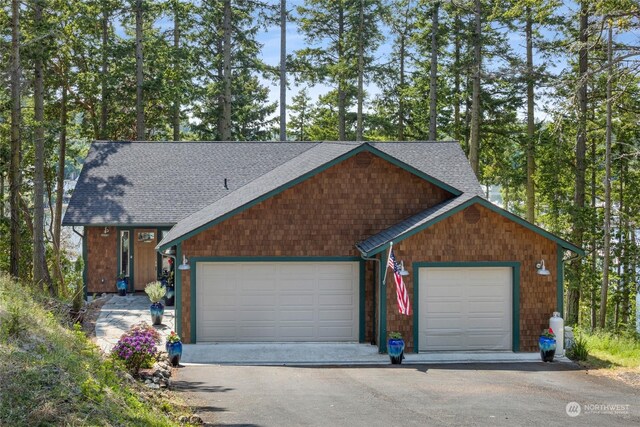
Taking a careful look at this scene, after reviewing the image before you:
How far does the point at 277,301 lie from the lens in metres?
15.9

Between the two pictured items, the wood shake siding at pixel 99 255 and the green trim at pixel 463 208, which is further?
the wood shake siding at pixel 99 255

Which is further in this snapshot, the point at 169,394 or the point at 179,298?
the point at 179,298

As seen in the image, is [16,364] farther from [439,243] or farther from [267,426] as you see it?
[439,243]

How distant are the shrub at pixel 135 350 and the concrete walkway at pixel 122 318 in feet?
9.10

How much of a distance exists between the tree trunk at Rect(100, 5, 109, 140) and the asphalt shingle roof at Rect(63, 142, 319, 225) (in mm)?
7206

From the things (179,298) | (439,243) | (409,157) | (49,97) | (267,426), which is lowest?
(267,426)

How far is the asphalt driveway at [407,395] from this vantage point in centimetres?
935

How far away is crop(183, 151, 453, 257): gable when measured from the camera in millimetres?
15711

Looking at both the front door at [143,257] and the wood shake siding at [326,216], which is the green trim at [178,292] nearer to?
the wood shake siding at [326,216]

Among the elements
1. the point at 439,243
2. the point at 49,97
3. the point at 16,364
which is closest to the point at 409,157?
the point at 439,243

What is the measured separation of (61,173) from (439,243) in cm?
2383

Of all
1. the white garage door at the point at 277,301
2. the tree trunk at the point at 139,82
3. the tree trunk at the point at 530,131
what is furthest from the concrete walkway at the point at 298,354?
the tree trunk at the point at 139,82

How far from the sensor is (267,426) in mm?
8875

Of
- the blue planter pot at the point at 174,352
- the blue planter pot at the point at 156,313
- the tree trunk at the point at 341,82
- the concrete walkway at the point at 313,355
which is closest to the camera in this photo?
the blue planter pot at the point at 174,352
